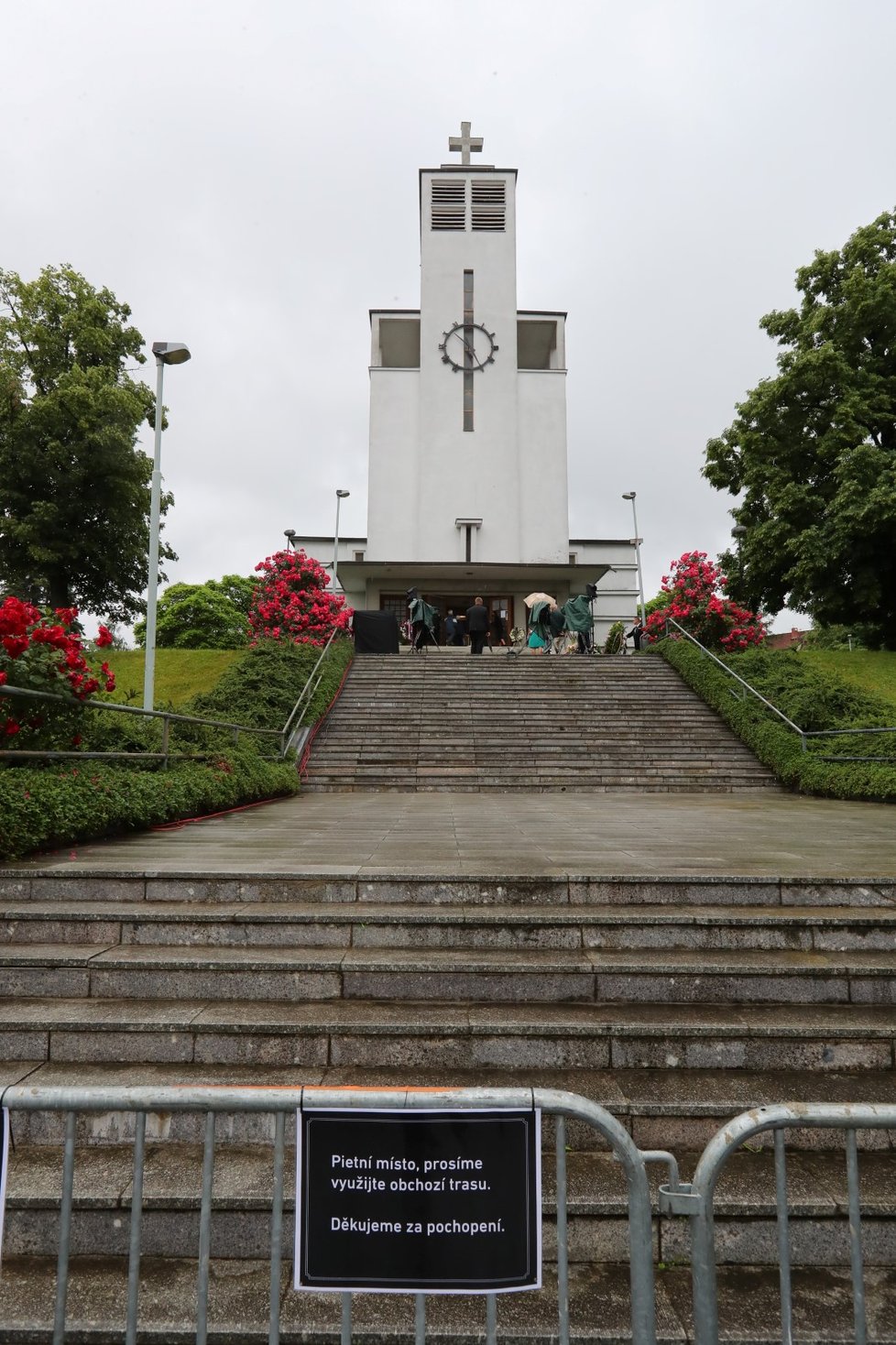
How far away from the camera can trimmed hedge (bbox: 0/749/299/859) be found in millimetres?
5328

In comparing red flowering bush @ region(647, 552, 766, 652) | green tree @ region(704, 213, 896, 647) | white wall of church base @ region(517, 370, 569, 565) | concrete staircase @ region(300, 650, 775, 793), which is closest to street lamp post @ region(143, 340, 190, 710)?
concrete staircase @ region(300, 650, 775, 793)

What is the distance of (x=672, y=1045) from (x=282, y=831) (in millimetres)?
4934

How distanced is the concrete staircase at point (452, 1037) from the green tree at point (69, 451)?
24.7 meters

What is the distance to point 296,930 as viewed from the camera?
421 cm

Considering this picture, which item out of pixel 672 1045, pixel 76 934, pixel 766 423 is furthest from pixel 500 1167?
pixel 766 423

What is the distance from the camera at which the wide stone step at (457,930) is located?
4172mm

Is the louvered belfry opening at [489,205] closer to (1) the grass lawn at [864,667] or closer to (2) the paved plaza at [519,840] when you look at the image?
(1) the grass lawn at [864,667]

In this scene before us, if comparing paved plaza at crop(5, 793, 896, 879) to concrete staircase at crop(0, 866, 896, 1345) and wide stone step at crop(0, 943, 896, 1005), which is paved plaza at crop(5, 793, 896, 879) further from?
wide stone step at crop(0, 943, 896, 1005)

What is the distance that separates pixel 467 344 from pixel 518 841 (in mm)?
31593

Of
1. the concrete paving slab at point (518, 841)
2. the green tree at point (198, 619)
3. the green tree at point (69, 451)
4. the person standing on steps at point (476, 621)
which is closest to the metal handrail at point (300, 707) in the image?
the concrete paving slab at point (518, 841)

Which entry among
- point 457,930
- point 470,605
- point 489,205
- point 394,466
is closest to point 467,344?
point 394,466

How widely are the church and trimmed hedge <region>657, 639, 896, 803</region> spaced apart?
16694mm

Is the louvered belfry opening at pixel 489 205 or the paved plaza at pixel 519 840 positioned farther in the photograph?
the louvered belfry opening at pixel 489 205

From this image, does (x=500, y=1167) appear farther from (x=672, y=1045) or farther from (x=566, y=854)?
(x=566, y=854)
